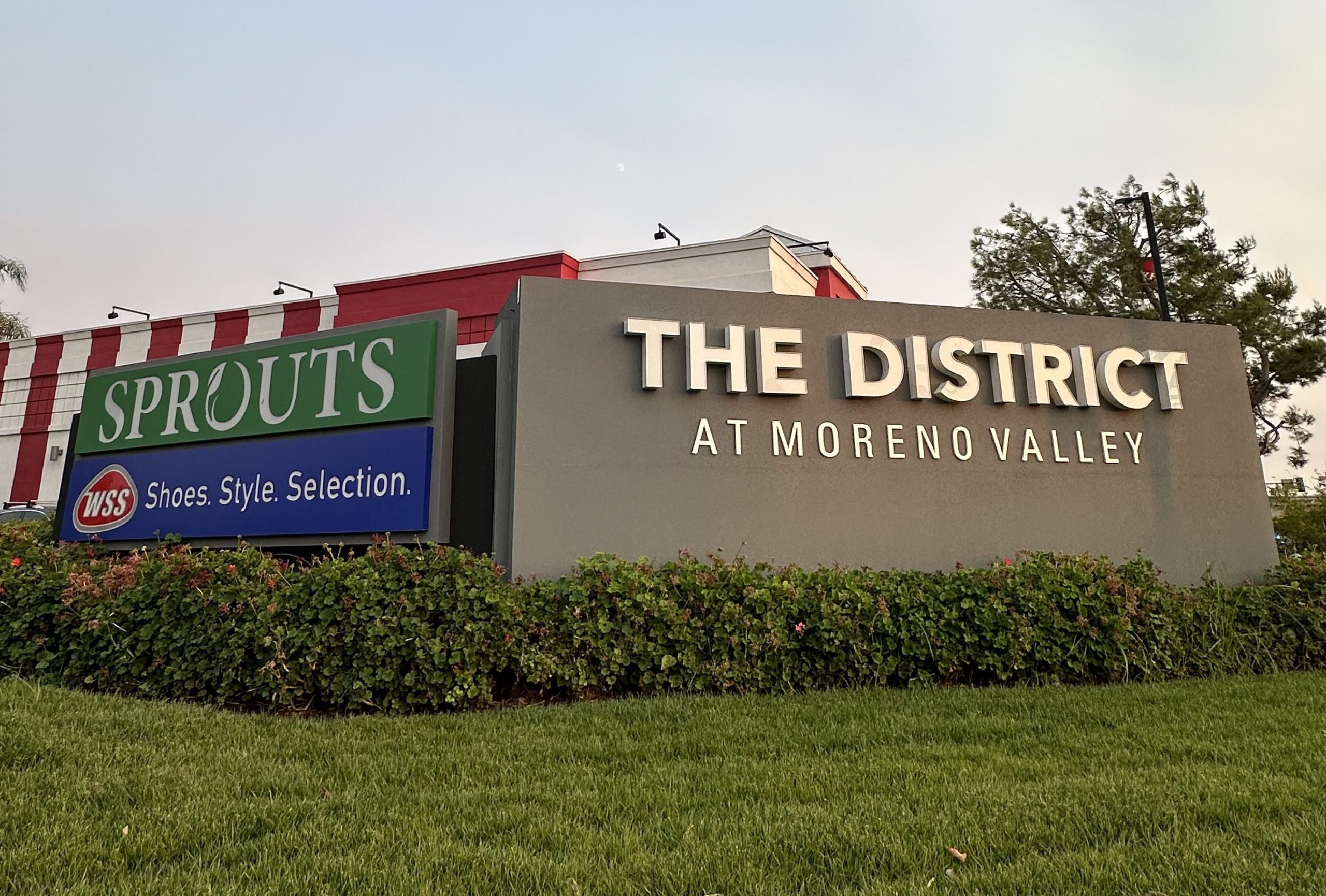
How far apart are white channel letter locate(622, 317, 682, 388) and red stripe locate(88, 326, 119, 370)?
2278cm

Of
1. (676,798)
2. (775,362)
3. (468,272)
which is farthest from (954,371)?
(468,272)

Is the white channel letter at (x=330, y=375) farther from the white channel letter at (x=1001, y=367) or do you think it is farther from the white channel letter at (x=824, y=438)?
the white channel letter at (x=1001, y=367)

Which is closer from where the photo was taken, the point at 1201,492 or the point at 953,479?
the point at 953,479

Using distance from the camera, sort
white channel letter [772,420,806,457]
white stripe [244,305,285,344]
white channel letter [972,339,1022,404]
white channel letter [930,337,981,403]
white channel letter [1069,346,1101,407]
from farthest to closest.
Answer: white stripe [244,305,285,344] < white channel letter [1069,346,1101,407] < white channel letter [972,339,1022,404] < white channel letter [930,337,981,403] < white channel letter [772,420,806,457]

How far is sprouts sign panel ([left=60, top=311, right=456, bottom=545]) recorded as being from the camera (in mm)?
7090

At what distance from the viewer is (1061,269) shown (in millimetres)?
25438

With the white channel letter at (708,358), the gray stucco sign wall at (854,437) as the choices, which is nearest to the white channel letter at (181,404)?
the gray stucco sign wall at (854,437)

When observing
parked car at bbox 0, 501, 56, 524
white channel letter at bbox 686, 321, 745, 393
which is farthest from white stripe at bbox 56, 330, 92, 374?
white channel letter at bbox 686, 321, 745, 393

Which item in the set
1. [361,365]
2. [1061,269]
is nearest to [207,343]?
[361,365]

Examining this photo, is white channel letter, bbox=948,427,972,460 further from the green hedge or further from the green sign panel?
the green sign panel

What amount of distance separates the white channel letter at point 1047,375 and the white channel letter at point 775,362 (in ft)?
7.48

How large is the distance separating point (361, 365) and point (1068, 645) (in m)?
6.17

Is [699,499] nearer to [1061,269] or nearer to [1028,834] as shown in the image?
[1028,834]

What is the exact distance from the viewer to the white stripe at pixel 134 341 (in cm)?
2408
